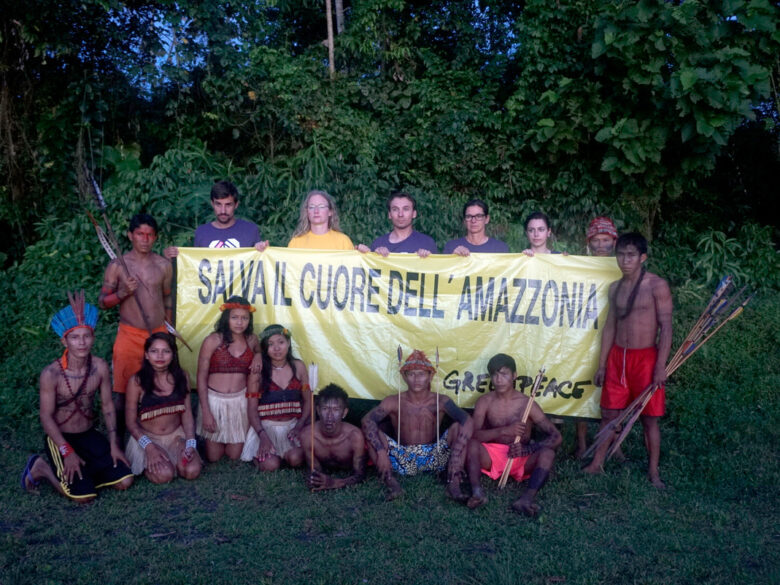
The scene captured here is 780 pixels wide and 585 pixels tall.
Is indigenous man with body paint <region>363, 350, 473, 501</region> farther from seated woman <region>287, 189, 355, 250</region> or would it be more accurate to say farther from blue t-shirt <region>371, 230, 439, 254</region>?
seated woman <region>287, 189, 355, 250</region>

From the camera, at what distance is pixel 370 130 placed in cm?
970

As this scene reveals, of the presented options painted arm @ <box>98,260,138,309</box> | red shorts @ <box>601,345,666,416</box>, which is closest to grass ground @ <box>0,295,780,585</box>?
red shorts @ <box>601,345,666,416</box>

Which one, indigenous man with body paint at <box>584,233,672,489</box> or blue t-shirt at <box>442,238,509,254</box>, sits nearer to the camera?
indigenous man with body paint at <box>584,233,672,489</box>

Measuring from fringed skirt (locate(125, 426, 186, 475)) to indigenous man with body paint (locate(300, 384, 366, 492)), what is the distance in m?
0.96

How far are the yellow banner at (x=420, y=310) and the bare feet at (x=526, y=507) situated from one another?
129 centimetres

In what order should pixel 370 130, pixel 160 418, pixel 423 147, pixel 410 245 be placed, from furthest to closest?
pixel 370 130 < pixel 423 147 < pixel 410 245 < pixel 160 418

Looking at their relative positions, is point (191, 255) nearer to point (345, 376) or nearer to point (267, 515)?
point (345, 376)

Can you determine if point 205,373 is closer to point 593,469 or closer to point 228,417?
point 228,417

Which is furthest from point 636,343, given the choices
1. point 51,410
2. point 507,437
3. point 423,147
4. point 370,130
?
point 370,130

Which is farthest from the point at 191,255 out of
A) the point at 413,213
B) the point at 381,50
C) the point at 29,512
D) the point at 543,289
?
the point at 381,50

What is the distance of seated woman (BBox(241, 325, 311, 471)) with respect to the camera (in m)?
5.67

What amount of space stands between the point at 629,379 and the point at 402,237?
2.19 m

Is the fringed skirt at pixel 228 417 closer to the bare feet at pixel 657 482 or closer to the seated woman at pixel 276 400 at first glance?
the seated woman at pixel 276 400

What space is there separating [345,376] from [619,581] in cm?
297
